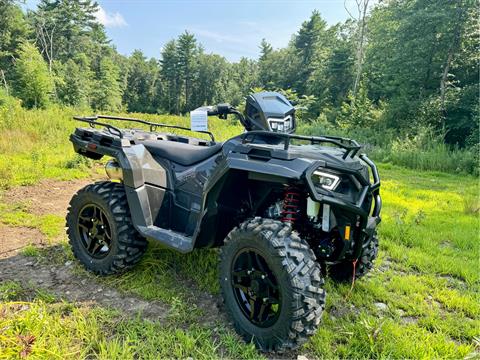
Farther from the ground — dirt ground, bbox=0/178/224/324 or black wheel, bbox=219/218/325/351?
black wheel, bbox=219/218/325/351

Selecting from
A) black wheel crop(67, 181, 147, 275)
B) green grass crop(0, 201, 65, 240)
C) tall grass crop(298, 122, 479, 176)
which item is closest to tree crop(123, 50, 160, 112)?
tall grass crop(298, 122, 479, 176)

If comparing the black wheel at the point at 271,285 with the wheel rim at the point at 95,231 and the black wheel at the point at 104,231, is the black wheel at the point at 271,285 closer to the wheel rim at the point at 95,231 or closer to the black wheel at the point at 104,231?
the black wheel at the point at 104,231

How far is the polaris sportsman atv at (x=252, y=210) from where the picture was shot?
72.9 inches

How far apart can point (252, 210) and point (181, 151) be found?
81 cm

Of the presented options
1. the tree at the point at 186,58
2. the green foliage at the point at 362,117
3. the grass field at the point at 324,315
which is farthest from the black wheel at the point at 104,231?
the tree at the point at 186,58

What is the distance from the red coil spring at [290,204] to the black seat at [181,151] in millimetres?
689

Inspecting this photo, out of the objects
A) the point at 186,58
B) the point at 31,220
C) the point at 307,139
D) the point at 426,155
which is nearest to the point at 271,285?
the point at 307,139

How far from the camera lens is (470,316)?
2484mm

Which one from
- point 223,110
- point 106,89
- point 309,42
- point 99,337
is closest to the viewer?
point 99,337

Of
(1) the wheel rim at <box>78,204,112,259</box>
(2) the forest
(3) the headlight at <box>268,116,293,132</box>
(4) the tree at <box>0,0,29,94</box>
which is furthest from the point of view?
(4) the tree at <box>0,0,29,94</box>

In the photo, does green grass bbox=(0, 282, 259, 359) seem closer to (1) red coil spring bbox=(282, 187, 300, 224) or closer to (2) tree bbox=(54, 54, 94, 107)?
(1) red coil spring bbox=(282, 187, 300, 224)

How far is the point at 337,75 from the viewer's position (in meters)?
27.3

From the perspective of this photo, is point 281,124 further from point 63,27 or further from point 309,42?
point 63,27

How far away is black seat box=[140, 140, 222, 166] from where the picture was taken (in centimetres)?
261
